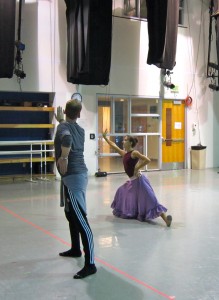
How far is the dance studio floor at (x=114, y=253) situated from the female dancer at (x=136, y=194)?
0.17 metres

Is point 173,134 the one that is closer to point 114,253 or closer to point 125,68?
point 125,68

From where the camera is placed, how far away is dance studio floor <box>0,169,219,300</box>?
11.0ft

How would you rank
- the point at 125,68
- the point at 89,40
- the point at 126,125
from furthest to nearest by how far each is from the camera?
1. the point at 126,125
2. the point at 125,68
3. the point at 89,40

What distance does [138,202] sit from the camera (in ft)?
19.6

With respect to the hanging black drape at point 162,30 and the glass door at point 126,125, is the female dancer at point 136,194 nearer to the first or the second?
the hanging black drape at point 162,30

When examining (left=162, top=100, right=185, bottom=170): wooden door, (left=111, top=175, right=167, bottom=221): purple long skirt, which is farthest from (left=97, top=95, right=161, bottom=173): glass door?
(left=111, top=175, right=167, bottom=221): purple long skirt

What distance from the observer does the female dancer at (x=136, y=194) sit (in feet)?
19.0

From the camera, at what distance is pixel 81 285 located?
3457mm

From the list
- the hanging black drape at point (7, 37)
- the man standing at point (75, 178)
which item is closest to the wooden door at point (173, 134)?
the hanging black drape at point (7, 37)

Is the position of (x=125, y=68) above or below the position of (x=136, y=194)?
above

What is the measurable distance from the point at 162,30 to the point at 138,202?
6.20 meters

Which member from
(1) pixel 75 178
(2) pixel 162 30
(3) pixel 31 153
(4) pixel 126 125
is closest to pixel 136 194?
(1) pixel 75 178

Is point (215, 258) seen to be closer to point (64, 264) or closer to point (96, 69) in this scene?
point (64, 264)

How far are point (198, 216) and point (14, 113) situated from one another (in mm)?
6278
